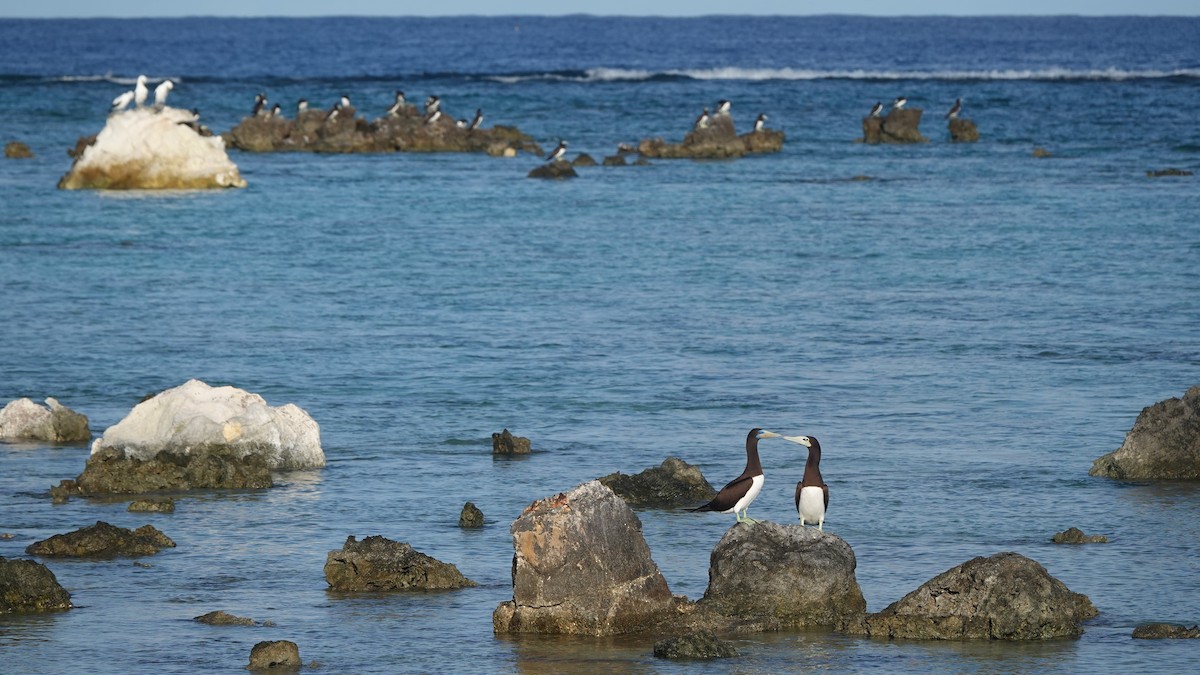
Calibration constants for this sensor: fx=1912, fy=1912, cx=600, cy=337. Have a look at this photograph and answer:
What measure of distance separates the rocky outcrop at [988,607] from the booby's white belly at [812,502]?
1336 mm

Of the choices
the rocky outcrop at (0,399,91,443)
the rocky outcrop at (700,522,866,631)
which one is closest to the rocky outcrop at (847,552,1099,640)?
the rocky outcrop at (700,522,866,631)

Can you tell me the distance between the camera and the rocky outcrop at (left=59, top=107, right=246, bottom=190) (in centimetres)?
6034

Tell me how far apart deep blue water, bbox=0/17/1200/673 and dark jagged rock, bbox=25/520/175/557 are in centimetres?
50

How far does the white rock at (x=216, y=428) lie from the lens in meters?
22.0

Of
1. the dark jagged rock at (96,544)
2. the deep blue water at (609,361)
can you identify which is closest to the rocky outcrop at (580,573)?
the deep blue water at (609,361)

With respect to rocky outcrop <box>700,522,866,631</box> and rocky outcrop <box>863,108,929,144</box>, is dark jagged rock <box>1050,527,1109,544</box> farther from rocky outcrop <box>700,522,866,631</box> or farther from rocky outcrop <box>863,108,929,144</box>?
rocky outcrop <box>863,108,929,144</box>

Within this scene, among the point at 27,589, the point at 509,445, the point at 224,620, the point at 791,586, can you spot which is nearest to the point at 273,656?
the point at 224,620

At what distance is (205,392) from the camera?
22.5 meters

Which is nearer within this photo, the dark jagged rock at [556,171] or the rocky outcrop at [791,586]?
the rocky outcrop at [791,586]

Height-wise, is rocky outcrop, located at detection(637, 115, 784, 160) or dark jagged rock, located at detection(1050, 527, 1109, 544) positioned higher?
rocky outcrop, located at detection(637, 115, 784, 160)

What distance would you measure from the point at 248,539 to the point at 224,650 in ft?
13.8

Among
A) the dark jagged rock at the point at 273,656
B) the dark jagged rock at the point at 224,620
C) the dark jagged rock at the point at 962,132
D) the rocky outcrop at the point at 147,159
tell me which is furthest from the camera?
the dark jagged rock at the point at 962,132

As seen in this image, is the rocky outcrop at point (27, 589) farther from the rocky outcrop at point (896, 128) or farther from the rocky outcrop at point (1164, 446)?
the rocky outcrop at point (896, 128)

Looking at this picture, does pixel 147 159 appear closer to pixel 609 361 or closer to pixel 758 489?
pixel 609 361
